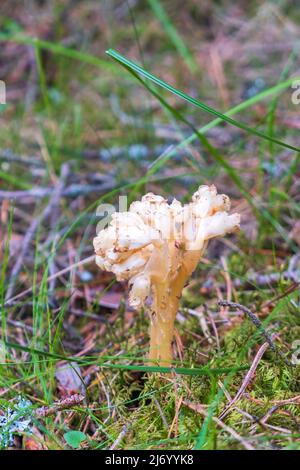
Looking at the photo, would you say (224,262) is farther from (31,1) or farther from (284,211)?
(31,1)

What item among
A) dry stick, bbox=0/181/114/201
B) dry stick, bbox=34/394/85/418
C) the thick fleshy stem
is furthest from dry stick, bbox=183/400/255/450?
dry stick, bbox=0/181/114/201

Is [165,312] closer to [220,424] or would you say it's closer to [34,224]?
[220,424]

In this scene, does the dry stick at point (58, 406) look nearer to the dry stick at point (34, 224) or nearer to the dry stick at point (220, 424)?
the dry stick at point (220, 424)

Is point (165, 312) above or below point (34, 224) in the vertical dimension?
below

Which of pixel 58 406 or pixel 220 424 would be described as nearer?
pixel 220 424

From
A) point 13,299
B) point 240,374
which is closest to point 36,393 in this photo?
point 13,299

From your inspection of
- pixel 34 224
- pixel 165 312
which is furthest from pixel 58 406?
pixel 34 224

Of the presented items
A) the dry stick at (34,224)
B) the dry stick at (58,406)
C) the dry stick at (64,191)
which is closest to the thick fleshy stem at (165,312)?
the dry stick at (58,406)
